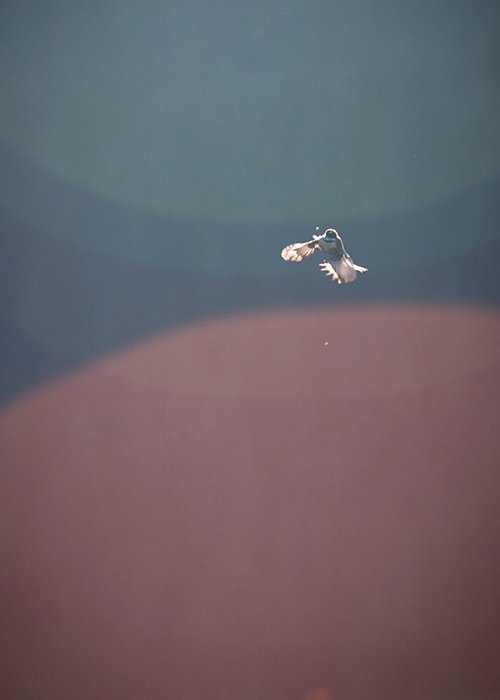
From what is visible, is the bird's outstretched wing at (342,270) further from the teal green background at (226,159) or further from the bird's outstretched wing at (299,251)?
the teal green background at (226,159)

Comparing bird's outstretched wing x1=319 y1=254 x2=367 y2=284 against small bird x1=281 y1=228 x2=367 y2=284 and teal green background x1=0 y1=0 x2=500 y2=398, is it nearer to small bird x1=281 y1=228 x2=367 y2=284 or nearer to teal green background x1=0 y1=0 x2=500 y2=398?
small bird x1=281 y1=228 x2=367 y2=284

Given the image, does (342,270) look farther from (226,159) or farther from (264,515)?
(264,515)

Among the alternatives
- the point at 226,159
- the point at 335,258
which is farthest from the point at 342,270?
the point at 226,159

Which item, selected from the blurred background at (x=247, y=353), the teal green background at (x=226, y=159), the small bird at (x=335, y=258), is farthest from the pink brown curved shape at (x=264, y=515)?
the small bird at (x=335, y=258)

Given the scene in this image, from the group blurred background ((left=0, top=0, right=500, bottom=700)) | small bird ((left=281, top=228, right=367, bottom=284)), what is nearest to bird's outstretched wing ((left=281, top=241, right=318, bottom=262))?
small bird ((left=281, top=228, right=367, bottom=284))

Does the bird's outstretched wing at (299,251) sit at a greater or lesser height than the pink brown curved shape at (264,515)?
greater
